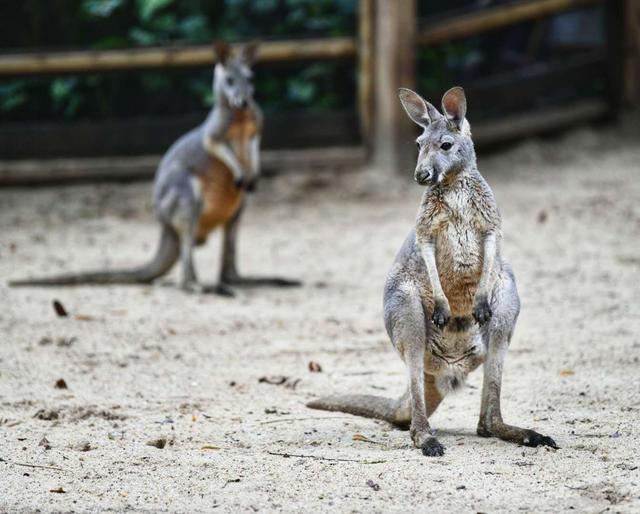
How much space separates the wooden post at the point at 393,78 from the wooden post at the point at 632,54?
2182 millimetres

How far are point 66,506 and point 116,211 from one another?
6.12 metres

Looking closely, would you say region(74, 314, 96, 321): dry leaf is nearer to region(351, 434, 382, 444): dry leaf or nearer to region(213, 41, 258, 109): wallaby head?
region(213, 41, 258, 109): wallaby head

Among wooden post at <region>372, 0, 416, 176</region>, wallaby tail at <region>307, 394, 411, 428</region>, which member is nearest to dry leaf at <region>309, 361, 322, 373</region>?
wallaby tail at <region>307, 394, 411, 428</region>

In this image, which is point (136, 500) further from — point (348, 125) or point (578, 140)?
point (578, 140)

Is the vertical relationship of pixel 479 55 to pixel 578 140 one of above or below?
above

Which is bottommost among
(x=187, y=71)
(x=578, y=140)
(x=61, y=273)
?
(x=61, y=273)

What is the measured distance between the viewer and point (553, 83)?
395 inches

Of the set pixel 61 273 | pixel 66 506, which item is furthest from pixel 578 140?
pixel 66 506

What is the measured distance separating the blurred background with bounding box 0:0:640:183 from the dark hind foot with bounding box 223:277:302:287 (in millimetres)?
2662

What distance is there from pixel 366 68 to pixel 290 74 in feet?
3.08

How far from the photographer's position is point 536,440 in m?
3.50

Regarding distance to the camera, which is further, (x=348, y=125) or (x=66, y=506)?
(x=348, y=125)

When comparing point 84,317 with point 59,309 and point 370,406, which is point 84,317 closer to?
point 59,309

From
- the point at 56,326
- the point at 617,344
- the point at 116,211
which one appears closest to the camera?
the point at 617,344
